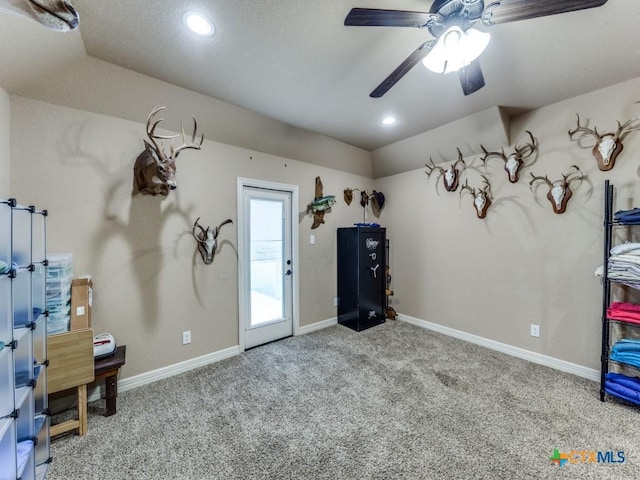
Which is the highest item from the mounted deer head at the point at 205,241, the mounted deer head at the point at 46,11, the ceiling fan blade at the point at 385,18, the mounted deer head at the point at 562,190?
the ceiling fan blade at the point at 385,18

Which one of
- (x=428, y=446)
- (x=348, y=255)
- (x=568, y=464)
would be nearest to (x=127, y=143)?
(x=348, y=255)

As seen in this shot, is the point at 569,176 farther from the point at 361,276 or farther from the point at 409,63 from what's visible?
the point at 361,276

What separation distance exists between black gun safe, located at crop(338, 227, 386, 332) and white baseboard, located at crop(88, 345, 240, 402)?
1.62 meters

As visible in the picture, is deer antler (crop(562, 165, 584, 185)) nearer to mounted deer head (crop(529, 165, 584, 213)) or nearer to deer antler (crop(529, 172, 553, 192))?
mounted deer head (crop(529, 165, 584, 213))

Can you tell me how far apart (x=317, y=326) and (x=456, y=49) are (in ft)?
11.0

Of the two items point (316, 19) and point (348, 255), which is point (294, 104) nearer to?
point (316, 19)

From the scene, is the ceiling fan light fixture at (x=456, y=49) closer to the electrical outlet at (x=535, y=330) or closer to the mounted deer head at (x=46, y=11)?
the mounted deer head at (x=46, y=11)

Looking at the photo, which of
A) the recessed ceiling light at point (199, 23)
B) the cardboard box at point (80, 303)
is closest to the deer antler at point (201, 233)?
the cardboard box at point (80, 303)

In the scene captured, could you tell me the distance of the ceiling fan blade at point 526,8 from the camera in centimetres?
113

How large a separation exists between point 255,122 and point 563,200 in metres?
3.25

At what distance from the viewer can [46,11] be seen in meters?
0.94

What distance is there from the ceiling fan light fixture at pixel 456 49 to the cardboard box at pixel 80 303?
294 centimetres

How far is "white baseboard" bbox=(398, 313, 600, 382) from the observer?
2.46 m

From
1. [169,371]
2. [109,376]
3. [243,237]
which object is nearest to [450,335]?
[243,237]
